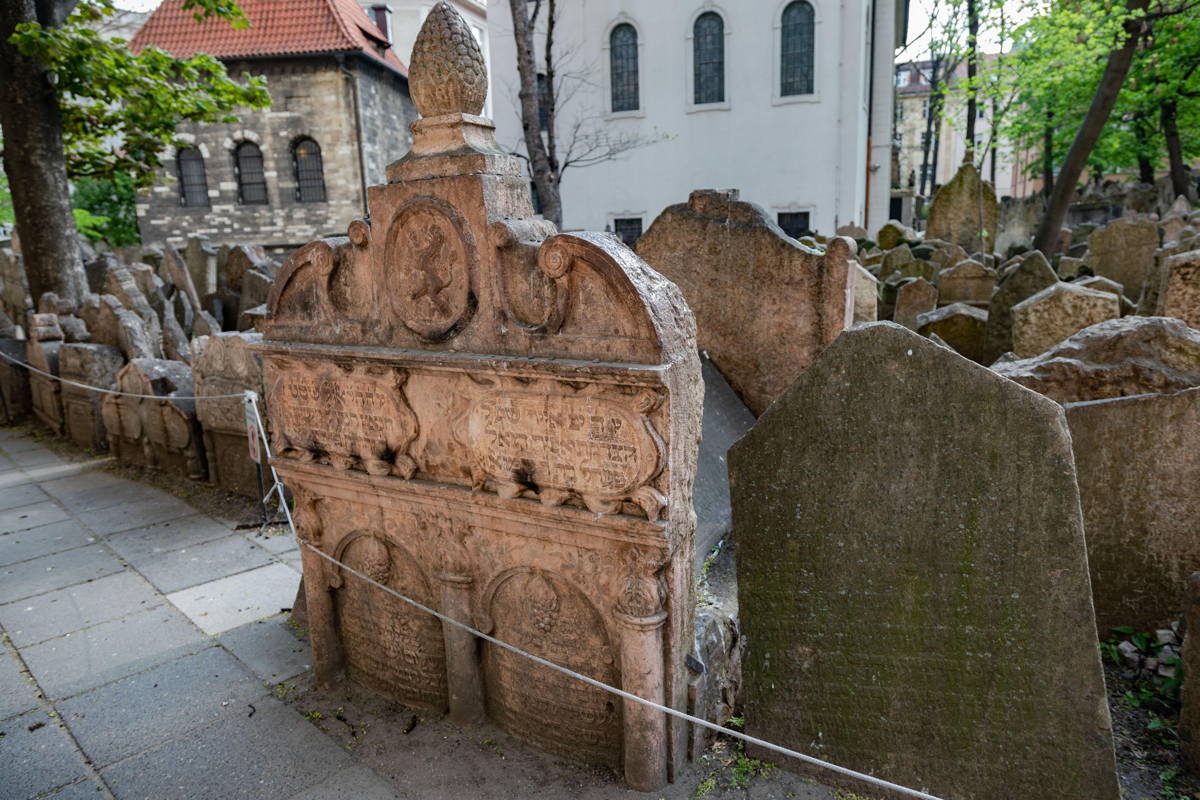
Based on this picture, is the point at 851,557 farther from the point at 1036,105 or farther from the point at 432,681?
the point at 1036,105

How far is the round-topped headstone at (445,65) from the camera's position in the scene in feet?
9.20

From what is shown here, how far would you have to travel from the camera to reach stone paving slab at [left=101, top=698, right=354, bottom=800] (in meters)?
2.92

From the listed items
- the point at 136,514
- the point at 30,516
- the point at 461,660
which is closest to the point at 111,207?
the point at 30,516

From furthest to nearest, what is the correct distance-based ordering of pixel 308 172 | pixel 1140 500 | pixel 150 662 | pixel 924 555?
1. pixel 308 172
2. pixel 150 662
3. pixel 1140 500
4. pixel 924 555

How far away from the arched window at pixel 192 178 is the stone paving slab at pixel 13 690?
2450cm

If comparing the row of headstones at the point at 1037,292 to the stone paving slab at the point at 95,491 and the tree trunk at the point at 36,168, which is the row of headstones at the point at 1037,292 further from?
the tree trunk at the point at 36,168

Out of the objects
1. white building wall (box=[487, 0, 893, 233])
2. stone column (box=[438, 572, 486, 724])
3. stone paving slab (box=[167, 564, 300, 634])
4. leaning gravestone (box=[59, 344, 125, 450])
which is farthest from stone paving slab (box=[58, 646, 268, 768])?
white building wall (box=[487, 0, 893, 233])

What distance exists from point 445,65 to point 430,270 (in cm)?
76

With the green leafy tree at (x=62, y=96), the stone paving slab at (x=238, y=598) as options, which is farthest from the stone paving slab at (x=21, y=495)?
the green leafy tree at (x=62, y=96)

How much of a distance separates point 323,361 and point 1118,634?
381 centimetres

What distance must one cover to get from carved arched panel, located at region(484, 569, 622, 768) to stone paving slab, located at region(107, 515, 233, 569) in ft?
10.9

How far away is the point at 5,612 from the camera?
4.45 meters

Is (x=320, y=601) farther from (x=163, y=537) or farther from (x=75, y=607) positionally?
(x=163, y=537)

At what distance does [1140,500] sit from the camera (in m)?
3.31
